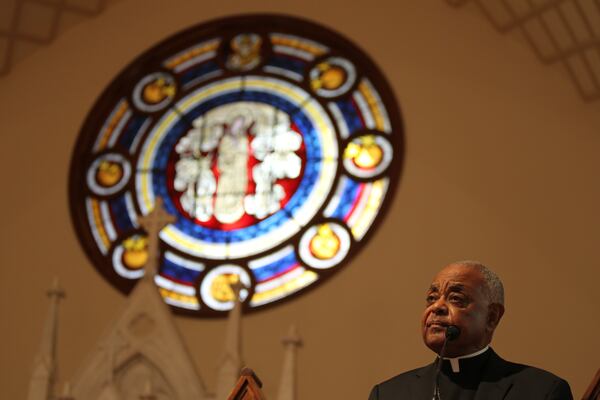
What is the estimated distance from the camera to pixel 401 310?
9273 mm

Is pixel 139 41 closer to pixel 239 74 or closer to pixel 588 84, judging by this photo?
pixel 239 74

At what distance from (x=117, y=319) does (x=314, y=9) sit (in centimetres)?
398

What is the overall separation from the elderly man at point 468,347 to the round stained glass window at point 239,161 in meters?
5.89

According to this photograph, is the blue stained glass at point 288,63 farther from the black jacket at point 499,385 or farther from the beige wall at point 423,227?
the black jacket at point 499,385

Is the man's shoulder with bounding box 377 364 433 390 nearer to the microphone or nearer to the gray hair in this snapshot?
the microphone

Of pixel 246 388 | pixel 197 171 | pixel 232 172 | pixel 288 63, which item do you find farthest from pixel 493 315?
pixel 288 63

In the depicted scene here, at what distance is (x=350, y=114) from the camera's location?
10.6m

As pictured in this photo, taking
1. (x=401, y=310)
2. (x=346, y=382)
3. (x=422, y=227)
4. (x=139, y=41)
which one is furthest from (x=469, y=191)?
(x=139, y=41)

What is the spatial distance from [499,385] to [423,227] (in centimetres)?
595

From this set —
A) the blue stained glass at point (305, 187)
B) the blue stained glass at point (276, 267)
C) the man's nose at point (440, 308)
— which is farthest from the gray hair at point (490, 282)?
the blue stained glass at point (305, 187)

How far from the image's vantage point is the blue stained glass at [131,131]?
1126 cm

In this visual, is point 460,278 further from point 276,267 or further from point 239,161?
point 239,161

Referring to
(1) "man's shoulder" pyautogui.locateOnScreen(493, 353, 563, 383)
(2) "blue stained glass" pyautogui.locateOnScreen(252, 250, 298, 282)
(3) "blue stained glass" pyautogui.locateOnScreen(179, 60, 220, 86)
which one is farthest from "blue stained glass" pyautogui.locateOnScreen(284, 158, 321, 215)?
(1) "man's shoulder" pyautogui.locateOnScreen(493, 353, 563, 383)

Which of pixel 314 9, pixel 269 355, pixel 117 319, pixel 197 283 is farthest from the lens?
pixel 314 9
